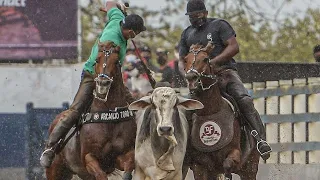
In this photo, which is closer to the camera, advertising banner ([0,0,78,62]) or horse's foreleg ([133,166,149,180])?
horse's foreleg ([133,166,149,180])

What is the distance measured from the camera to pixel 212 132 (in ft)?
61.1

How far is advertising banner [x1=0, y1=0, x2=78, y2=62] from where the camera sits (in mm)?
29891

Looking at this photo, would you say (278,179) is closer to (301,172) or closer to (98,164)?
(301,172)

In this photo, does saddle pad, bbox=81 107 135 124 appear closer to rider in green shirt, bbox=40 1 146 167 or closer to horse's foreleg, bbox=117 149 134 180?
rider in green shirt, bbox=40 1 146 167

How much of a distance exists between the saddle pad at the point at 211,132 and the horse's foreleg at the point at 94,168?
1.16 m

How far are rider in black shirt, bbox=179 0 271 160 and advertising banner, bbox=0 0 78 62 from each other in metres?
10.7

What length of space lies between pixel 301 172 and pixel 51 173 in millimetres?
4073

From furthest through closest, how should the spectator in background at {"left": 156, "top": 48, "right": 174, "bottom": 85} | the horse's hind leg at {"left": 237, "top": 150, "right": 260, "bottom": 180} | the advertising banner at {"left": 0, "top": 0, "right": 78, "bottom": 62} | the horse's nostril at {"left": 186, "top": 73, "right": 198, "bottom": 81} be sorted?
the advertising banner at {"left": 0, "top": 0, "right": 78, "bottom": 62} → the spectator in background at {"left": 156, "top": 48, "right": 174, "bottom": 85} → the horse's hind leg at {"left": 237, "top": 150, "right": 260, "bottom": 180} → the horse's nostril at {"left": 186, "top": 73, "right": 198, "bottom": 81}

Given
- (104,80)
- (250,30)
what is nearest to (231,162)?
(104,80)

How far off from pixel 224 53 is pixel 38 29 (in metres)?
11.8

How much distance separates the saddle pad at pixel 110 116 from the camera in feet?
61.0

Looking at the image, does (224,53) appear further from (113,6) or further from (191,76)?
(113,6)

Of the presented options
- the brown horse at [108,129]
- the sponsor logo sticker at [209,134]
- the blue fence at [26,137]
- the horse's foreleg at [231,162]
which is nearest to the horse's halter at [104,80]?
Result: the brown horse at [108,129]

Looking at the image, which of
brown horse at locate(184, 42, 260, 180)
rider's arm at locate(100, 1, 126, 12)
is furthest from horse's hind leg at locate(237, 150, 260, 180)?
rider's arm at locate(100, 1, 126, 12)
